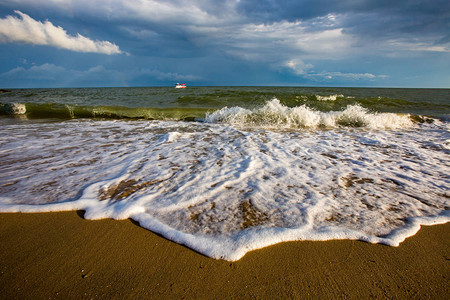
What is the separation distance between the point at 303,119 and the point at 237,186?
223 inches

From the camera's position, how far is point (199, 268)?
57.2 inches

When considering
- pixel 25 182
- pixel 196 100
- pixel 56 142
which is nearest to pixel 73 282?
pixel 25 182

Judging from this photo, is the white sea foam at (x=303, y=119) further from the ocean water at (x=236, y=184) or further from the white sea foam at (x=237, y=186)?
the white sea foam at (x=237, y=186)

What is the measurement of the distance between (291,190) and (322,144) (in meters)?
2.72

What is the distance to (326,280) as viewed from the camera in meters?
1.37

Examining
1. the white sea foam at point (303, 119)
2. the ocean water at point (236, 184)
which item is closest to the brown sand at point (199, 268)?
the ocean water at point (236, 184)

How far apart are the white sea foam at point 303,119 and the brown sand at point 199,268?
5821mm

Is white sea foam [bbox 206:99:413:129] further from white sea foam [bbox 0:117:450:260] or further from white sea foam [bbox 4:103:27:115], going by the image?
white sea foam [bbox 4:103:27:115]

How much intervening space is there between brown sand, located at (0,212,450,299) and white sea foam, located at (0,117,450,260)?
0.12 m

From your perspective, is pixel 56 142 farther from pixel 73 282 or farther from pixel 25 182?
pixel 73 282

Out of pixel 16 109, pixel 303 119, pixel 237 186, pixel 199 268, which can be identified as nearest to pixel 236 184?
pixel 237 186

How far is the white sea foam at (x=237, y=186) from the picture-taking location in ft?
6.12

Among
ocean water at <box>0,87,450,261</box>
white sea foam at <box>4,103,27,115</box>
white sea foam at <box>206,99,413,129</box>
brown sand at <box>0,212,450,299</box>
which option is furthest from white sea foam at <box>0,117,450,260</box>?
white sea foam at <box>4,103,27,115</box>

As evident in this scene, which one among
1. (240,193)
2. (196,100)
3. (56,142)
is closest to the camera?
(240,193)
